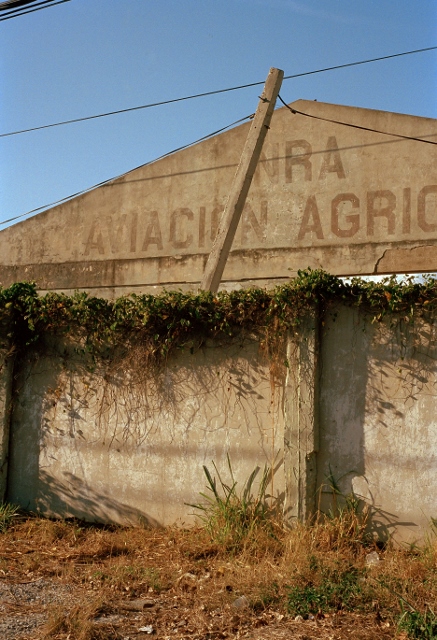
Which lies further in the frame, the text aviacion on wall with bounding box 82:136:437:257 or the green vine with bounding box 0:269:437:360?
the text aviacion on wall with bounding box 82:136:437:257

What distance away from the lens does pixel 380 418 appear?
5.57 meters

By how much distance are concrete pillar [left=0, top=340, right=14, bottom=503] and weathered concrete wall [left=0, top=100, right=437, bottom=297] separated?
4856 millimetres

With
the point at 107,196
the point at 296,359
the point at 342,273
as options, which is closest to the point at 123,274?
the point at 107,196

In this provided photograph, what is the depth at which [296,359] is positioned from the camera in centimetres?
580

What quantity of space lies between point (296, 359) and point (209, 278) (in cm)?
242

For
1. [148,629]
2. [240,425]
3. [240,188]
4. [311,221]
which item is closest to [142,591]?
[148,629]

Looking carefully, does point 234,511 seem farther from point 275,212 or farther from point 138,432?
point 275,212

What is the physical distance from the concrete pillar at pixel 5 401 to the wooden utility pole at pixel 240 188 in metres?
2.41

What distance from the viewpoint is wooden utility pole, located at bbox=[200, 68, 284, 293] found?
7.98 m

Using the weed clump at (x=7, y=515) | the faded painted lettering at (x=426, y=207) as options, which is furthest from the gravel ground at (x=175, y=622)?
the faded painted lettering at (x=426, y=207)

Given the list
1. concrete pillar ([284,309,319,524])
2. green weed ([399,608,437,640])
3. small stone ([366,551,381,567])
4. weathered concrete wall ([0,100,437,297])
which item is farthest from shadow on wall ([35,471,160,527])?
weathered concrete wall ([0,100,437,297])

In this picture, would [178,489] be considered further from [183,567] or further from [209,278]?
[209,278]

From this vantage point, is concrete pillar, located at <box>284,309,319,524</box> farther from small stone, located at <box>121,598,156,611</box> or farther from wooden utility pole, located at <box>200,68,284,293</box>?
wooden utility pole, located at <box>200,68,284,293</box>

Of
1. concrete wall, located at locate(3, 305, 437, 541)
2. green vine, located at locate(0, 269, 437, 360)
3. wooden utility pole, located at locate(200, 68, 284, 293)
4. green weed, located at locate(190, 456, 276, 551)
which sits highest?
wooden utility pole, located at locate(200, 68, 284, 293)
